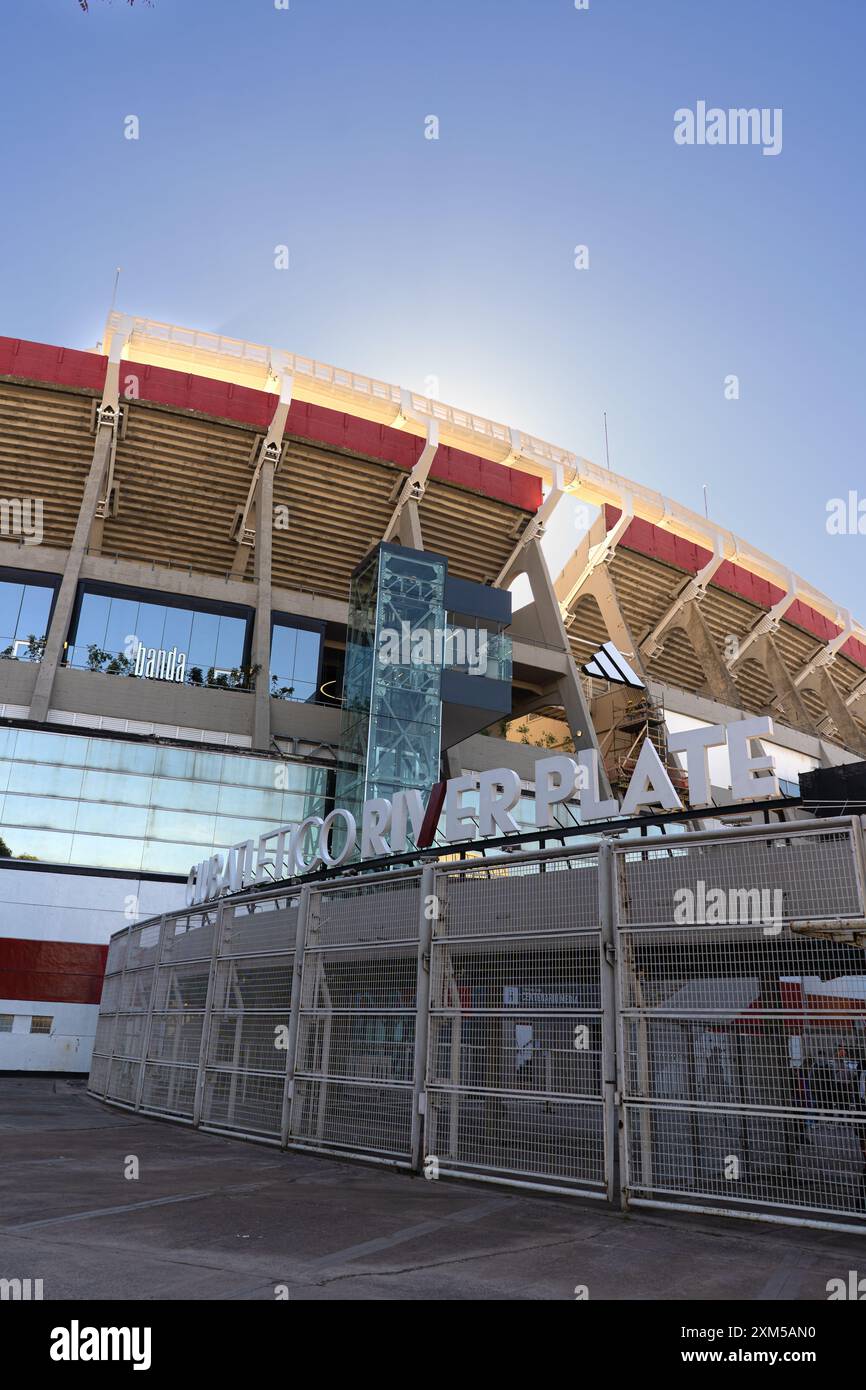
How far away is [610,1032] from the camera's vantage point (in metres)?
8.22

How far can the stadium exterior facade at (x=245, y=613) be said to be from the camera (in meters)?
27.2

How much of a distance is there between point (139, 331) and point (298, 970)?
1154 inches

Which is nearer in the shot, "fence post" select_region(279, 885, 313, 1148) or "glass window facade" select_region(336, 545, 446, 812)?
"fence post" select_region(279, 885, 313, 1148)

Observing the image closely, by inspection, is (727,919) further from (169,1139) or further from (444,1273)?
(169,1139)

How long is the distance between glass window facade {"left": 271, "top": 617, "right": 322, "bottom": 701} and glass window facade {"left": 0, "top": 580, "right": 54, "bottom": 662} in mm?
7745

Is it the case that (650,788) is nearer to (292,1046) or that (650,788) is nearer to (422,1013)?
(422,1013)

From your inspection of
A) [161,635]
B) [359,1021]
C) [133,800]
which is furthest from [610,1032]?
[161,635]

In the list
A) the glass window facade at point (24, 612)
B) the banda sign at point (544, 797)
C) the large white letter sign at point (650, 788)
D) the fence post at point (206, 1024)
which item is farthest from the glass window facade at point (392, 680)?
the large white letter sign at point (650, 788)

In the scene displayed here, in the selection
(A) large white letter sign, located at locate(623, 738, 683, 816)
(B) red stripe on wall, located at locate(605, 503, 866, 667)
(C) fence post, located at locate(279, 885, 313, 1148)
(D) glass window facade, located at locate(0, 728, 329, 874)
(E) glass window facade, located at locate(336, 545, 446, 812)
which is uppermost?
(B) red stripe on wall, located at locate(605, 503, 866, 667)

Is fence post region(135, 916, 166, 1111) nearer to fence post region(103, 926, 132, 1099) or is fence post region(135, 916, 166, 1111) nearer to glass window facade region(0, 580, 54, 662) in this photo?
fence post region(103, 926, 132, 1099)

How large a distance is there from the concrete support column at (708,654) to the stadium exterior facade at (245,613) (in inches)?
5.1

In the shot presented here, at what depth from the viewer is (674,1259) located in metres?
6.02

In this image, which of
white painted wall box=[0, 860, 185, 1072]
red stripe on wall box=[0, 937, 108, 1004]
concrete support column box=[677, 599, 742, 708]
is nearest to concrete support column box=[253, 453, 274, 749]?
white painted wall box=[0, 860, 185, 1072]

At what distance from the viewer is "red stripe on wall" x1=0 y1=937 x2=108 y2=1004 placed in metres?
25.3
